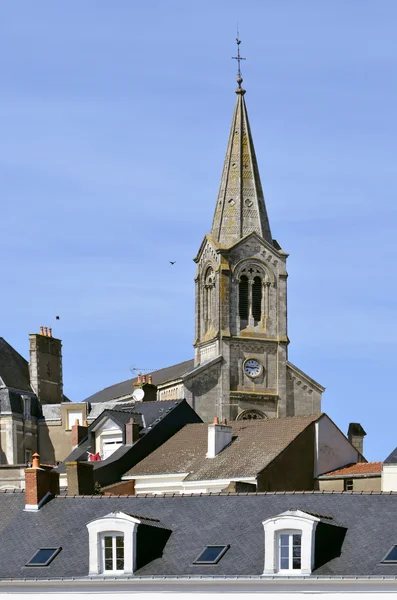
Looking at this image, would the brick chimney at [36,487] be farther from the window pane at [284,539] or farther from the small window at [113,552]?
the window pane at [284,539]

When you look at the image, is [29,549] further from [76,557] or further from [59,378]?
[59,378]

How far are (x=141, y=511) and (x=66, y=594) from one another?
4307 millimetres

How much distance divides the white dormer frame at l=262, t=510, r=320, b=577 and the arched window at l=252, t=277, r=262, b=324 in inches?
3096

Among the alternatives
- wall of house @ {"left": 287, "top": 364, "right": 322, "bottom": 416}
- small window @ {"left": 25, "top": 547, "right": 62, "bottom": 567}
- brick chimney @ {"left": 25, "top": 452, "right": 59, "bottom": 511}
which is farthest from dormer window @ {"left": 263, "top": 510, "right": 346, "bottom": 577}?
wall of house @ {"left": 287, "top": 364, "right": 322, "bottom": 416}

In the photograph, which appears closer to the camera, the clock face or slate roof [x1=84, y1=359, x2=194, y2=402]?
the clock face

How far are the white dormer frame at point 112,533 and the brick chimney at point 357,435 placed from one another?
58923mm

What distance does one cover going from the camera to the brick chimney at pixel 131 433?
78.4 meters

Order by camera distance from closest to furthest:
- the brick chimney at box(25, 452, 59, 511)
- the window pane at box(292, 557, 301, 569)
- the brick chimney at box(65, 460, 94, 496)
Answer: the window pane at box(292, 557, 301, 569), the brick chimney at box(25, 452, 59, 511), the brick chimney at box(65, 460, 94, 496)

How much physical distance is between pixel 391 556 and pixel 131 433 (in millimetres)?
34250

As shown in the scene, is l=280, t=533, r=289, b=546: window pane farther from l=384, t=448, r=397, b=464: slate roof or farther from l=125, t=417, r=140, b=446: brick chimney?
l=125, t=417, r=140, b=446: brick chimney

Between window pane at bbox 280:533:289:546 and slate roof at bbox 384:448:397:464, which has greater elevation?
slate roof at bbox 384:448:397:464

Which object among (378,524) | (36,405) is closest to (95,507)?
(378,524)

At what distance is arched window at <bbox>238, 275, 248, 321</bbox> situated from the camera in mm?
124500

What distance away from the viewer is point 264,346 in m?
124
